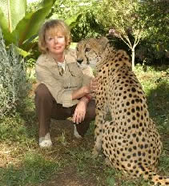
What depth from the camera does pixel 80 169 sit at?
12.0 feet

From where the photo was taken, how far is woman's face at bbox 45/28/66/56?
3869 mm

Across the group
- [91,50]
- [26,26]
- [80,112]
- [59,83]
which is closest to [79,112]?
[80,112]

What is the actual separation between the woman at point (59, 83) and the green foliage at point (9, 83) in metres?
0.80

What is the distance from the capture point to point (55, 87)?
4012 mm

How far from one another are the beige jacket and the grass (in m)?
0.48

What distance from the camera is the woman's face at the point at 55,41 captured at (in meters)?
3.87

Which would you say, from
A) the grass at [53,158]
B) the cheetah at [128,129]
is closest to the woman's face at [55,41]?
the cheetah at [128,129]

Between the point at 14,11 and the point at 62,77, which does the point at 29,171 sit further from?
the point at 14,11

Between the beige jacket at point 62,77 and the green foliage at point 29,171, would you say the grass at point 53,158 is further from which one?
the beige jacket at point 62,77

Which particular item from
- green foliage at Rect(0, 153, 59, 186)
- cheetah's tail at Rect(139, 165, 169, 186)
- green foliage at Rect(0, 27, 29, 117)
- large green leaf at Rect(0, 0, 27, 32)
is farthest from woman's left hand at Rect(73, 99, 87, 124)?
large green leaf at Rect(0, 0, 27, 32)

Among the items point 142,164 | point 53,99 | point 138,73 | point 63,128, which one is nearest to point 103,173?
point 142,164

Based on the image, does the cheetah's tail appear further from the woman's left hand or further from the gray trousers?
the gray trousers

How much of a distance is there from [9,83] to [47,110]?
98 cm

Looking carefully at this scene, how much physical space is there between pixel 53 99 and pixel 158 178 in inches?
53.6
